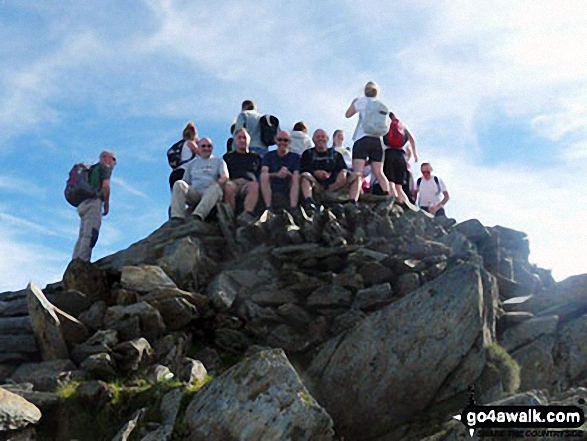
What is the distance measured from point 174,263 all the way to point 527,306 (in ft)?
A: 29.6

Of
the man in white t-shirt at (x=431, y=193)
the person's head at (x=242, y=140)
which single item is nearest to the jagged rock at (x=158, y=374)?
the person's head at (x=242, y=140)

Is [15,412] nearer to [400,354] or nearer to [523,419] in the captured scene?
[400,354]

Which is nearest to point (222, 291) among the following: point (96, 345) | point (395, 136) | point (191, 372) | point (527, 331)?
point (96, 345)

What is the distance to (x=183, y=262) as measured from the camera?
1747cm

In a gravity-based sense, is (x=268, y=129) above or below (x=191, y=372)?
above

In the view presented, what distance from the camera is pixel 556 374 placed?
15445 millimetres

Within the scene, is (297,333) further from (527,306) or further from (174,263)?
(527,306)

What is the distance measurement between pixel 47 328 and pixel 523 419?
9456 millimetres

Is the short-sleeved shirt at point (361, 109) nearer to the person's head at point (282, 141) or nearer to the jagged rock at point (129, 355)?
the person's head at point (282, 141)

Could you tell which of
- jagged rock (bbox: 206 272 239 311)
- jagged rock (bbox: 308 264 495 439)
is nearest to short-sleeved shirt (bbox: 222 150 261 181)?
jagged rock (bbox: 206 272 239 311)

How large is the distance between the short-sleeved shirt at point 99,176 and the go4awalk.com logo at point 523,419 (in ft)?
40.4

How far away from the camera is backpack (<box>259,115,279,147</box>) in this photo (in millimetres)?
21281

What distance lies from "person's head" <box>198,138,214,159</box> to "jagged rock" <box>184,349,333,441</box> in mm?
8965

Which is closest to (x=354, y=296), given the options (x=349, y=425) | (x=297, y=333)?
(x=297, y=333)
